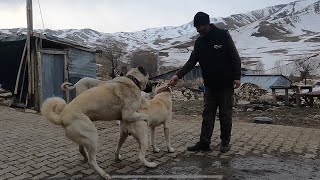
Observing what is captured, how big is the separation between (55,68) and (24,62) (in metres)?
1.05

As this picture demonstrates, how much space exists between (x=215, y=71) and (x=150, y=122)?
1242 mm

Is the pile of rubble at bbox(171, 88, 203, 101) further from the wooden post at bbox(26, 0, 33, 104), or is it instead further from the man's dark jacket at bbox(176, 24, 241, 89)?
the man's dark jacket at bbox(176, 24, 241, 89)

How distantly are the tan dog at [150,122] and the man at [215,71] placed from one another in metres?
0.30

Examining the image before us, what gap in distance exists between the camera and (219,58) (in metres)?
5.84

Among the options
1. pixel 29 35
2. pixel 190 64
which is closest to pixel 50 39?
pixel 29 35

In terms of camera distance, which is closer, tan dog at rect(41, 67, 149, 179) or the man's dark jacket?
tan dog at rect(41, 67, 149, 179)

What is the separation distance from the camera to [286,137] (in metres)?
7.66

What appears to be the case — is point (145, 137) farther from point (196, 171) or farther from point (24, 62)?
point (24, 62)

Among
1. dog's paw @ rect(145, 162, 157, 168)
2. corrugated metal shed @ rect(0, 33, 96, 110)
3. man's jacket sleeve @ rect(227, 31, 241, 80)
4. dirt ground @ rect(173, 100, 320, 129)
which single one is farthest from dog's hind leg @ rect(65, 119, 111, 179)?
corrugated metal shed @ rect(0, 33, 96, 110)

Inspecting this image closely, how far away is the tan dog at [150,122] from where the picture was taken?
511 centimetres

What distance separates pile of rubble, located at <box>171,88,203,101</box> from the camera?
22594mm

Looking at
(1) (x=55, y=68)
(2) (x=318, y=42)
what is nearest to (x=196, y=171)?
(1) (x=55, y=68)

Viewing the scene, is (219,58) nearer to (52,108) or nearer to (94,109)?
(94,109)

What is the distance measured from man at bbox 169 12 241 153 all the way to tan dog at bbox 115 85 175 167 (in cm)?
30
